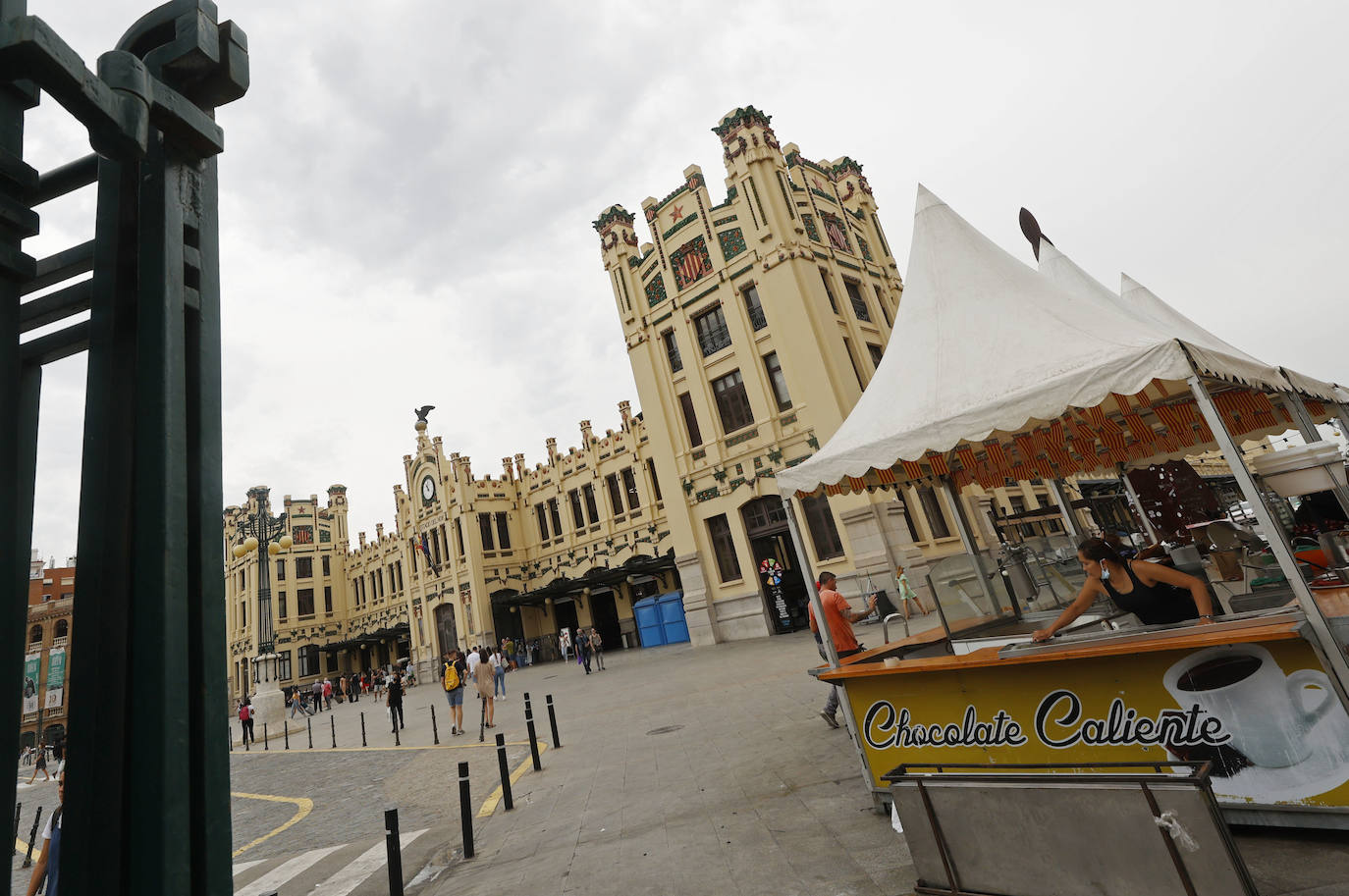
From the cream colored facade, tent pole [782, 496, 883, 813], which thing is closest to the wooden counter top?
tent pole [782, 496, 883, 813]

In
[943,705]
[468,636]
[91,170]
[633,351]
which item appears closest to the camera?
[91,170]

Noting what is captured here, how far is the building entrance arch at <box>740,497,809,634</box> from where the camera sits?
898 inches

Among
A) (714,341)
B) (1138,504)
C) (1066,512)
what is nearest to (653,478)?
(714,341)

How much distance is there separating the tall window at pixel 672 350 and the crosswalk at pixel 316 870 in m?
20.2

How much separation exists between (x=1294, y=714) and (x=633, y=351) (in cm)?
2385

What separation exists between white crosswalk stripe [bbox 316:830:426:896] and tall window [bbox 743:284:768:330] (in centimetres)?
1965

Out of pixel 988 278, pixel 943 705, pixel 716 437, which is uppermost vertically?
pixel 716 437

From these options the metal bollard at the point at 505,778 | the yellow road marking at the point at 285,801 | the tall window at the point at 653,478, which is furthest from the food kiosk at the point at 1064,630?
the tall window at the point at 653,478

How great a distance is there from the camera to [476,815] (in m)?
7.92

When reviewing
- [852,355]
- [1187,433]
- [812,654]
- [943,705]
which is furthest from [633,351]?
[943,705]

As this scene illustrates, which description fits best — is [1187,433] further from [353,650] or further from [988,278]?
[353,650]

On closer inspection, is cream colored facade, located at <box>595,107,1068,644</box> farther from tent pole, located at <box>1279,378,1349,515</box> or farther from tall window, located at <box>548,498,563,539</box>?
tall window, located at <box>548,498,563,539</box>

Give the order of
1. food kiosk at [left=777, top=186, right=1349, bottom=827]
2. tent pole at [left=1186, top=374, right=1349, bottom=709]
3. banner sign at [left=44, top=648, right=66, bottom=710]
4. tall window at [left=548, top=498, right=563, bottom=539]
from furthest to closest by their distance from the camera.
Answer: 1. banner sign at [left=44, top=648, right=66, bottom=710]
2. tall window at [left=548, top=498, right=563, bottom=539]
3. food kiosk at [left=777, top=186, right=1349, bottom=827]
4. tent pole at [left=1186, top=374, right=1349, bottom=709]

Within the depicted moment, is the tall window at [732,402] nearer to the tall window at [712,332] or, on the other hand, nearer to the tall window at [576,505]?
the tall window at [712,332]
